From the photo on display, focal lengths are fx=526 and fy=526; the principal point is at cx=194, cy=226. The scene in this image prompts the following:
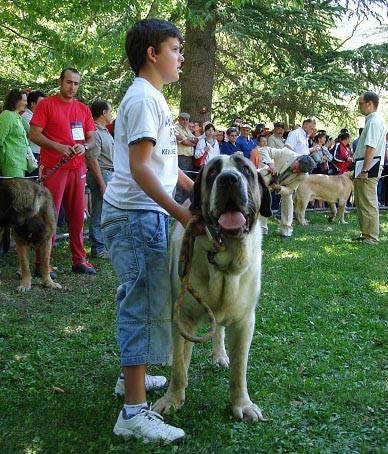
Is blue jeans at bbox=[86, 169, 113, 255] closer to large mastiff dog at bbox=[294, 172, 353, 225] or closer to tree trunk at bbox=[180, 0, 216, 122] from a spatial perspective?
large mastiff dog at bbox=[294, 172, 353, 225]

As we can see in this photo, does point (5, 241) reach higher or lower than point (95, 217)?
lower

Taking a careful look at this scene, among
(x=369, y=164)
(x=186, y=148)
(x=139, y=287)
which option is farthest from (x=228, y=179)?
(x=186, y=148)

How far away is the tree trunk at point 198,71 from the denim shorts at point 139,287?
1118cm

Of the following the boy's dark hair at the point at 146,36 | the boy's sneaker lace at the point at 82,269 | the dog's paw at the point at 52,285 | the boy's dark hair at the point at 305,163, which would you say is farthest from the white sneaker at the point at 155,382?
the boy's dark hair at the point at 305,163

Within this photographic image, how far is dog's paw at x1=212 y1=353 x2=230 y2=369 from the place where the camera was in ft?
13.1

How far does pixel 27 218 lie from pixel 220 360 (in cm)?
309

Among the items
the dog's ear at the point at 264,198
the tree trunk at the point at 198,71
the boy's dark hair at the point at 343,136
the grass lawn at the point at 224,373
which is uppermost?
the tree trunk at the point at 198,71

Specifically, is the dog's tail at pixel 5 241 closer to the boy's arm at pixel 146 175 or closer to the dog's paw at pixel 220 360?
the dog's paw at pixel 220 360

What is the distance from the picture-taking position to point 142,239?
110 inches

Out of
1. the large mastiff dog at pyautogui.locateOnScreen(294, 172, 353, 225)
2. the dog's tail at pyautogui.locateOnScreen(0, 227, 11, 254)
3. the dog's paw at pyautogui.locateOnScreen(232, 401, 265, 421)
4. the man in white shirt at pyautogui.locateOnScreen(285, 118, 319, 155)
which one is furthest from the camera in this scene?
the large mastiff dog at pyautogui.locateOnScreen(294, 172, 353, 225)

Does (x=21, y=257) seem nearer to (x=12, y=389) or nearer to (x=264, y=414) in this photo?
(x=12, y=389)

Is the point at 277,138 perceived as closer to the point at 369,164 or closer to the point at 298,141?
the point at 298,141

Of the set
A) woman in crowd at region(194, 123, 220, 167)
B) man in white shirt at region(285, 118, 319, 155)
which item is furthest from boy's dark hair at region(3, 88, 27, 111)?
man in white shirt at region(285, 118, 319, 155)

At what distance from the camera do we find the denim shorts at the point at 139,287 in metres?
2.79
